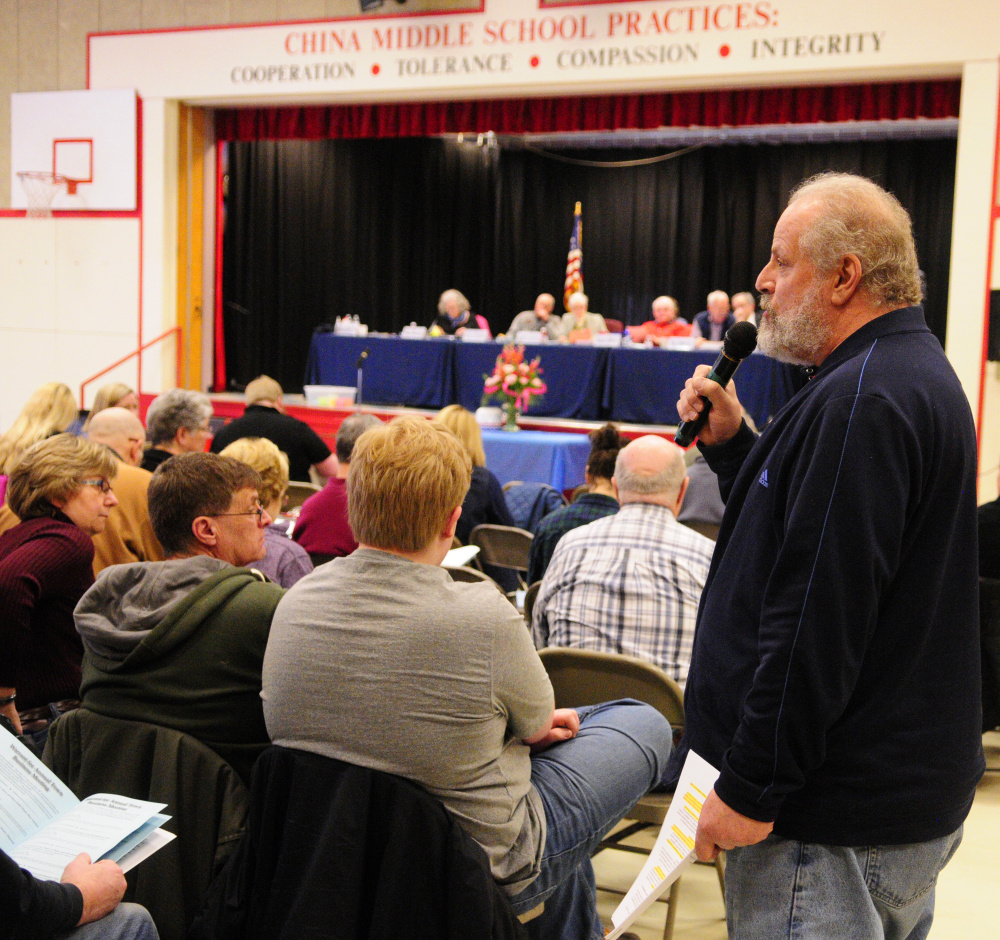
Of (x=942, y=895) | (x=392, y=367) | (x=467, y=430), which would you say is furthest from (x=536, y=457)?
(x=942, y=895)

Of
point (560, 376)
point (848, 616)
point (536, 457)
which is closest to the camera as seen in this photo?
point (848, 616)

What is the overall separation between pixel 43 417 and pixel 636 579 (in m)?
2.86

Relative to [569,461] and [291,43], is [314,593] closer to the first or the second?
[569,461]

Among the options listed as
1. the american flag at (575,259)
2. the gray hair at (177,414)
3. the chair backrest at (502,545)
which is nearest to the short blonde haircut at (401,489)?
the chair backrest at (502,545)

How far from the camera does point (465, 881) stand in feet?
4.97

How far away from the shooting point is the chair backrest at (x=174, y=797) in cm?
171

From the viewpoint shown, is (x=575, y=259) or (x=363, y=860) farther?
(x=575, y=259)

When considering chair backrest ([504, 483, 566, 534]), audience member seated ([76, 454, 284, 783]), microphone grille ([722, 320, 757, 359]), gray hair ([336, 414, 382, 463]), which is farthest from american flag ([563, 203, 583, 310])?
audience member seated ([76, 454, 284, 783])

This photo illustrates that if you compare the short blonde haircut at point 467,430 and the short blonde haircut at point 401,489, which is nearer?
the short blonde haircut at point 401,489

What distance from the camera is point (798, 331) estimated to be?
1394mm

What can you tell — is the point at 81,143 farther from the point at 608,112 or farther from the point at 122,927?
the point at 122,927

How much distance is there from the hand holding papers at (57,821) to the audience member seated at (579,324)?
7.51 m

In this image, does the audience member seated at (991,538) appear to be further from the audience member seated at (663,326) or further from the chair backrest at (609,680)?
the audience member seated at (663,326)

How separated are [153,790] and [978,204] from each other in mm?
6719
